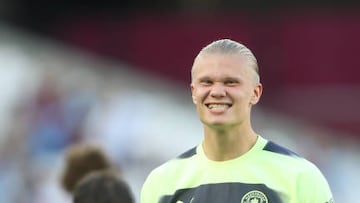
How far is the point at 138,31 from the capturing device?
20.8 metres

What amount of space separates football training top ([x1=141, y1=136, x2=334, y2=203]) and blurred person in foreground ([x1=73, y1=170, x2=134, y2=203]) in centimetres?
72

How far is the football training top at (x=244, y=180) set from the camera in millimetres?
5629

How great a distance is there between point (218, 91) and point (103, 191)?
4.06ft

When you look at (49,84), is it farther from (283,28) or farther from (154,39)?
(283,28)

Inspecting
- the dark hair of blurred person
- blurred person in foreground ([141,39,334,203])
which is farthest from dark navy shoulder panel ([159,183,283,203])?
the dark hair of blurred person

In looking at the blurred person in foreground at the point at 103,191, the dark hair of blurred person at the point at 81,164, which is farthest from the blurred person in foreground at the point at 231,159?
the dark hair of blurred person at the point at 81,164

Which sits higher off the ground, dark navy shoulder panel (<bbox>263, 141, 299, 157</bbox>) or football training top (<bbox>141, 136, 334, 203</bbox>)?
dark navy shoulder panel (<bbox>263, 141, 299, 157</bbox>)

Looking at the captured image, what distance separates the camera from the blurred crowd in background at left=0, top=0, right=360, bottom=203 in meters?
18.3

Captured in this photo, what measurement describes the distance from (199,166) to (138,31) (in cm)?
1508

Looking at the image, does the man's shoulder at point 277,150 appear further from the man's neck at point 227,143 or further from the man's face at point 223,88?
the man's face at point 223,88

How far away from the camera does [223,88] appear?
221 inches

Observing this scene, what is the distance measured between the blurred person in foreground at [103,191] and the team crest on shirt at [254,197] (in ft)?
3.62

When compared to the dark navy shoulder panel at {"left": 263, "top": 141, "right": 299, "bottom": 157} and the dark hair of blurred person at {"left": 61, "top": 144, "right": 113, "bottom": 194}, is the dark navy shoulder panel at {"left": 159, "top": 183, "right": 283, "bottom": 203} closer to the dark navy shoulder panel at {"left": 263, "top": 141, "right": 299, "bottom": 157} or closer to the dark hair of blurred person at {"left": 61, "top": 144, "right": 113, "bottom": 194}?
the dark navy shoulder panel at {"left": 263, "top": 141, "right": 299, "bottom": 157}

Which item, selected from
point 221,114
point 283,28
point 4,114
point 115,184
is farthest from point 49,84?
point 221,114
